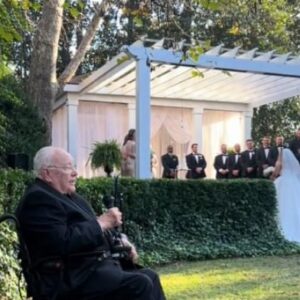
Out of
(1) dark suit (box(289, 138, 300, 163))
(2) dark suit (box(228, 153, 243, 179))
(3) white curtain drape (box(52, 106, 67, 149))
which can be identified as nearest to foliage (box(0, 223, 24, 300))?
(1) dark suit (box(289, 138, 300, 163))

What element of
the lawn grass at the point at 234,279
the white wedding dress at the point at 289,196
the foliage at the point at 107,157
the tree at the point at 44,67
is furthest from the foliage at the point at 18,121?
the white wedding dress at the point at 289,196

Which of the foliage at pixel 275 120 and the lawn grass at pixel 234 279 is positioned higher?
the foliage at pixel 275 120

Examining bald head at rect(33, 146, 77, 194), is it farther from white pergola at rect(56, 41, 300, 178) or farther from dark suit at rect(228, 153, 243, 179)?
dark suit at rect(228, 153, 243, 179)

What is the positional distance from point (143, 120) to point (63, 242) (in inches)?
352

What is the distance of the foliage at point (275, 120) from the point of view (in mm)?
34219

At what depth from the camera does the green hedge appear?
34.2 feet

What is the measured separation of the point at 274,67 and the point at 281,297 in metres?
8.40

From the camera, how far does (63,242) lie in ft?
13.8

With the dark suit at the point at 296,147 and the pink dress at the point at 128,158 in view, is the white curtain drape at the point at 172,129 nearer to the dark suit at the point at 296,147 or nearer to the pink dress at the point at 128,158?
the pink dress at the point at 128,158

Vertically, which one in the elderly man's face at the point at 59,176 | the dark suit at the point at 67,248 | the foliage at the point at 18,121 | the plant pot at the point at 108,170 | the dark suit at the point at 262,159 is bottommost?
the dark suit at the point at 67,248

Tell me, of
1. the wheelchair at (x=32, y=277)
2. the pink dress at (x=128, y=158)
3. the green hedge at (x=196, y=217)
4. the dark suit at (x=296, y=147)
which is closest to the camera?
the wheelchair at (x=32, y=277)

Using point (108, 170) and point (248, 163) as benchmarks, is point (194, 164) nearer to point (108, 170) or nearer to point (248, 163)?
point (248, 163)

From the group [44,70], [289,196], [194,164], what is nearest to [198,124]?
[194,164]

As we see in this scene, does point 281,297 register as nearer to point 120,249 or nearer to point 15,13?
point 120,249
